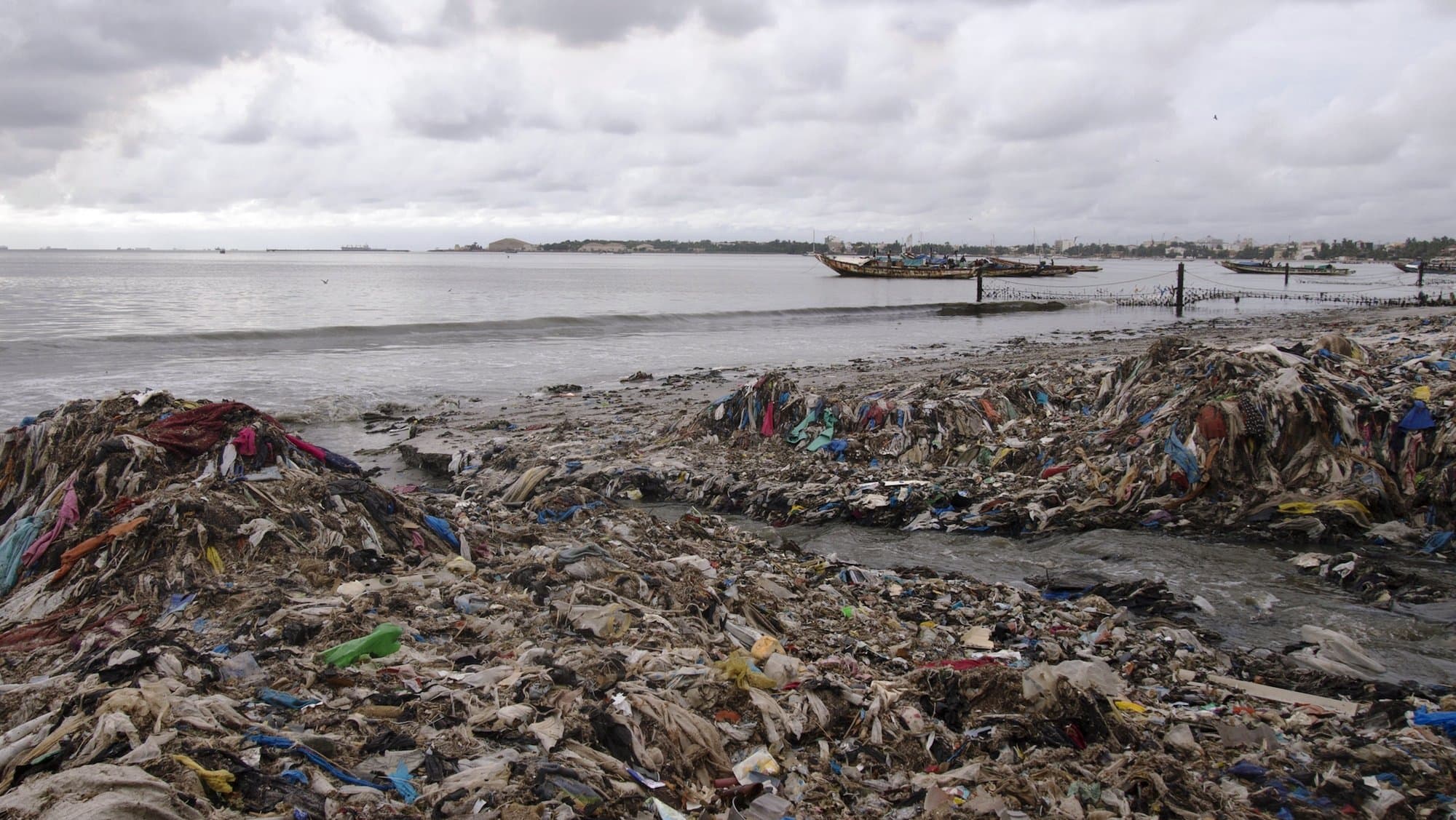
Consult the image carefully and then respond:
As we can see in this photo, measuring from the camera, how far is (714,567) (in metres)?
6.38

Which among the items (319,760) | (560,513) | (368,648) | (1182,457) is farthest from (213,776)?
(1182,457)

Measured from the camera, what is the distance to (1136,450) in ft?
27.7

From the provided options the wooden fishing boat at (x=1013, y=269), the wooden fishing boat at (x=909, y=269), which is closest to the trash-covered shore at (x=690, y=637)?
the wooden fishing boat at (x=1013, y=269)

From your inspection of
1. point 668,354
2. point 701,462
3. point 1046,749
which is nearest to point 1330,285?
point 668,354

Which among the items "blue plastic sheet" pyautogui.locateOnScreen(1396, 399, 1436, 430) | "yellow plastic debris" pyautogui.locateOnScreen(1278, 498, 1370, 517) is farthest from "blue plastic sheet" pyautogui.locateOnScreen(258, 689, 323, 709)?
"blue plastic sheet" pyautogui.locateOnScreen(1396, 399, 1436, 430)

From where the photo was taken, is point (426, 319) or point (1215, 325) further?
point (426, 319)

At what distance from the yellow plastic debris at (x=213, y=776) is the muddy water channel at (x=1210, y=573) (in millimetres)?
4968

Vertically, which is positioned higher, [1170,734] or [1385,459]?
[1385,459]

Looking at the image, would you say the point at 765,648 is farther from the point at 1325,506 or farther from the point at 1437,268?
the point at 1437,268

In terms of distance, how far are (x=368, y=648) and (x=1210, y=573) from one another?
6.04 meters

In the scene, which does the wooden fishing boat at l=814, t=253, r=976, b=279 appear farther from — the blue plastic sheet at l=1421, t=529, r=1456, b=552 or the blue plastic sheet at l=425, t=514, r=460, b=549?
the blue plastic sheet at l=425, t=514, r=460, b=549

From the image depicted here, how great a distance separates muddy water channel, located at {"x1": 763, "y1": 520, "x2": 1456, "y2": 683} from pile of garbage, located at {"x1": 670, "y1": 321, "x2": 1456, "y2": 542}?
0.35 m

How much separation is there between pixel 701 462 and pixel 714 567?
3661 mm

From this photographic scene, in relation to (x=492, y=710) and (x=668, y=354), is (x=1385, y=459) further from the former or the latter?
(x=668, y=354)
